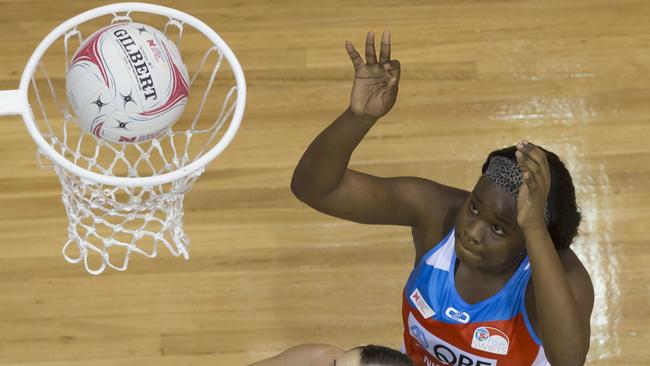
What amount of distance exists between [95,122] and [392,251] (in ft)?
4.41

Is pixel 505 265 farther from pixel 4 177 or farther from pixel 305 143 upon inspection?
pixel 4 177

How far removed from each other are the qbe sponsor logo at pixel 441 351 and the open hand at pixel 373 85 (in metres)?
0.55

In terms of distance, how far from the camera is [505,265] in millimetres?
1935

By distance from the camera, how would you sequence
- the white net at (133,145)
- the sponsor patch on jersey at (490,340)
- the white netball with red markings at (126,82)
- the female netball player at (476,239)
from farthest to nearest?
the white net at (133,145)
the sponsor patch on jersey at (490,340)
the white netball with red markings at (126,82)
the female netball player at (476,239)

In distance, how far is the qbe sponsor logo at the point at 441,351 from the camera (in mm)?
2047

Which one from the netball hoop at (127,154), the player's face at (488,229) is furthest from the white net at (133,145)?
the player's face at (488,229)

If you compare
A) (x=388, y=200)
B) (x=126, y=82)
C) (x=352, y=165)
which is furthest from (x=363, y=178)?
(x=352, y=165)

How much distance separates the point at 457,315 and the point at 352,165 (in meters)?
1.20

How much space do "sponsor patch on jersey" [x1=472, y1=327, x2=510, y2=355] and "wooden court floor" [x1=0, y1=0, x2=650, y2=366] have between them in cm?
86

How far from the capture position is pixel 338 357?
209 centimetres

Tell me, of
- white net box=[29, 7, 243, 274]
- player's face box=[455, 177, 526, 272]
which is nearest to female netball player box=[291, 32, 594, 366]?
player's face box=[455, 177, 526, 272]

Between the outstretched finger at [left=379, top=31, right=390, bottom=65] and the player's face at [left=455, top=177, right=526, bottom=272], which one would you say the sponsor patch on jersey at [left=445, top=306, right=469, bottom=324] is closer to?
the player's face at [left=455, top=177, right=526, bottom=272]

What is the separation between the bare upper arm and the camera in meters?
1.92

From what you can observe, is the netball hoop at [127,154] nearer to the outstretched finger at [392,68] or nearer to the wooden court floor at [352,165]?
the wooden court floor at [352,165]
